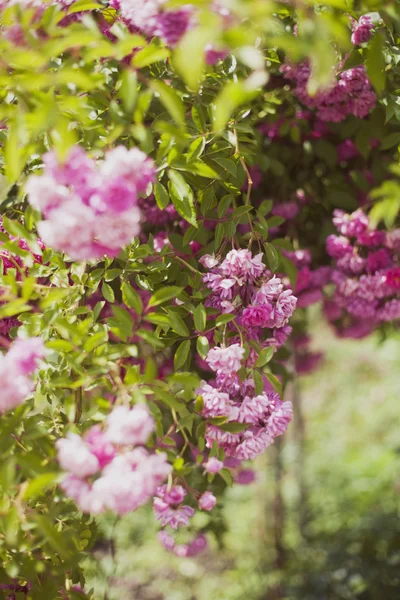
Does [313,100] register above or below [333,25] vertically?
below

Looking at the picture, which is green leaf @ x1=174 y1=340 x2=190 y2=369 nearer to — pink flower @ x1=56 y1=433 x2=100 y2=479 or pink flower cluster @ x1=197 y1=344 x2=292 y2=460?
pink flower cluster @ x1=197 y1=344 x2=292 y2=460

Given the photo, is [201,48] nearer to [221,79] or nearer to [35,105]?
[35,105]

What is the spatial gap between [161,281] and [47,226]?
51 cm

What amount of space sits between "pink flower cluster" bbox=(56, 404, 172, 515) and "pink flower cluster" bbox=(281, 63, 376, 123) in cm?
104

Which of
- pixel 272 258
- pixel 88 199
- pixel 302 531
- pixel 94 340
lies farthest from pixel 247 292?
pixel 302 531

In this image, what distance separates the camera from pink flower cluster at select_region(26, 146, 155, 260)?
88cm

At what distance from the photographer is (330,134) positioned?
210cm

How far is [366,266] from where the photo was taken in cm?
186

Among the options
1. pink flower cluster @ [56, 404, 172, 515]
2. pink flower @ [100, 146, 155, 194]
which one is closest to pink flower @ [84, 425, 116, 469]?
pink flower cluster @ [56, 404, 172, 515]

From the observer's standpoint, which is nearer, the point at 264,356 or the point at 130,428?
the point at 130,428

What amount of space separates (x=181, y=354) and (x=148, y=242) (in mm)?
278

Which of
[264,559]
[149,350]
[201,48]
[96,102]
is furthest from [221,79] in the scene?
[264,559]

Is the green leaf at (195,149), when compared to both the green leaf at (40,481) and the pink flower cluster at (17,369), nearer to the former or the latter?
the pink flower cluster at (17,369)

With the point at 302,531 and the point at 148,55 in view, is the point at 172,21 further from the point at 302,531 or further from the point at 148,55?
the point at 302,531
